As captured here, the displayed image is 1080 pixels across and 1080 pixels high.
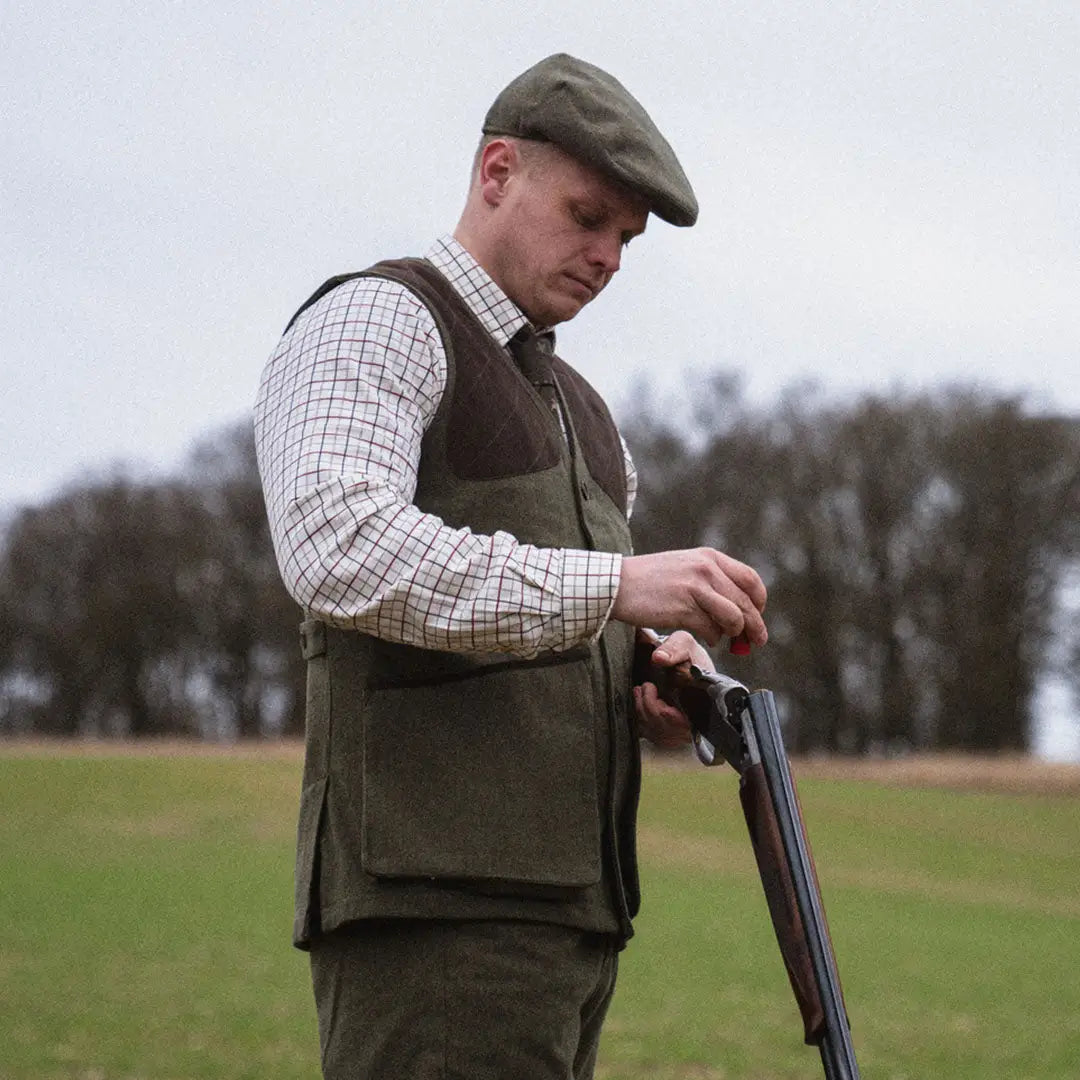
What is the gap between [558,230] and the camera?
2.90m

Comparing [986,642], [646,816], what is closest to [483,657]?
[646,816]

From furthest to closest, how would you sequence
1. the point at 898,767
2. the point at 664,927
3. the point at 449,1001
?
the point at 898,767 → the point at 664,927 → the point at 449,1001

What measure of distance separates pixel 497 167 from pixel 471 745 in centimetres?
96

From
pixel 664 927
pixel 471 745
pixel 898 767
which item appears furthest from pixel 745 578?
pixel 898 767

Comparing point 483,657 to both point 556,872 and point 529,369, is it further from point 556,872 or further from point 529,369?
point 529,369

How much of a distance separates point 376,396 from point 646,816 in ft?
101

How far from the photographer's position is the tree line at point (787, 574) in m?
47.3

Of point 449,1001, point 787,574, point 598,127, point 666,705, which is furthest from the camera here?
point 787,574

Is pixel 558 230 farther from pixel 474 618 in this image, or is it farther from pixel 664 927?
pixel 664 927

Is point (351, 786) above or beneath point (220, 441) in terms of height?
beneath

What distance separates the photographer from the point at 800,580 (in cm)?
4894

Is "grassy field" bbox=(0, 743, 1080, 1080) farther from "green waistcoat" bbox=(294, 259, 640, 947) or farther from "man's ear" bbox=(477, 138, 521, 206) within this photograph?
"man's ear" bbox=(477, 138, 521, 206)

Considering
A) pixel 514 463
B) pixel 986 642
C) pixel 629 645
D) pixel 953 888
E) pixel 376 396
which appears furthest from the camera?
pixel 986 642

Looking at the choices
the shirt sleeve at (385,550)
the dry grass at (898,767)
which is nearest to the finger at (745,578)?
the shirt sleeve at (385,550)
